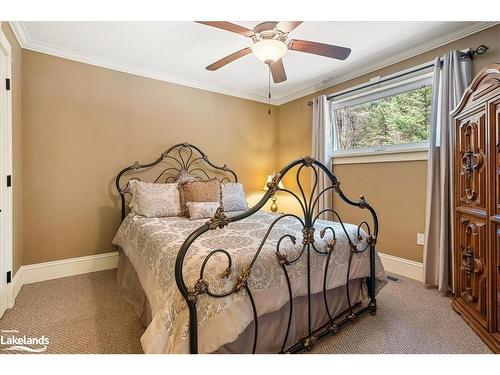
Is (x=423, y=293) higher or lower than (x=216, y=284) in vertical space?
lower

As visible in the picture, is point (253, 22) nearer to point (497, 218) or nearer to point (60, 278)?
point (497, 218)

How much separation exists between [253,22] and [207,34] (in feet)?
1.62

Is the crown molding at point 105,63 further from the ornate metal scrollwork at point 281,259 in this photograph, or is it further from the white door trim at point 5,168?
the ornate metal scrollwork at point 281,259

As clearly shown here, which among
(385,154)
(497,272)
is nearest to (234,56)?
(385,154)

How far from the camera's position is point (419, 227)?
8.75 ft

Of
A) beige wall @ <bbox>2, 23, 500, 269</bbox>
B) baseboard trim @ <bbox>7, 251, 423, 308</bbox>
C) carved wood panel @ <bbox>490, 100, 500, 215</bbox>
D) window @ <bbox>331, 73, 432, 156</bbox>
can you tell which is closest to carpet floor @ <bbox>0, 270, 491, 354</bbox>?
baseboard trim @ <bbox>7, 251, 423, 308</bbox>

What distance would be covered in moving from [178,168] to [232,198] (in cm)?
97

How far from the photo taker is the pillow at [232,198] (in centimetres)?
298

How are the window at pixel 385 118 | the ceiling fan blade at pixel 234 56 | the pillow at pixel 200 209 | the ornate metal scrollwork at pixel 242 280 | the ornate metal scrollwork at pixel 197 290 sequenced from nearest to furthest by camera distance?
1. the ornate metal scrollwork at pixel 197 290
2. the ornate metal scrollwork at pixel 242 280
3. the ceiling fan blade at pixel 234 56
4. the pillow at pixel 200 209
5. the window at pixel 385 118

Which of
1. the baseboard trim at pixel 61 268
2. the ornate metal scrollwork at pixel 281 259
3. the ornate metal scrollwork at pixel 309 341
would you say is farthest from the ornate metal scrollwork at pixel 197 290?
the baseboard trim at pixel 61 268

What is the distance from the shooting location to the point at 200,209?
2559mm

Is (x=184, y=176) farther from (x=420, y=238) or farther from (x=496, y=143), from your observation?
(x=496, y=143)

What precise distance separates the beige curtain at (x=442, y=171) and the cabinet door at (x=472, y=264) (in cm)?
35

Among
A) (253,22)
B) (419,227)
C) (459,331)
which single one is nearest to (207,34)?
(253,22)
